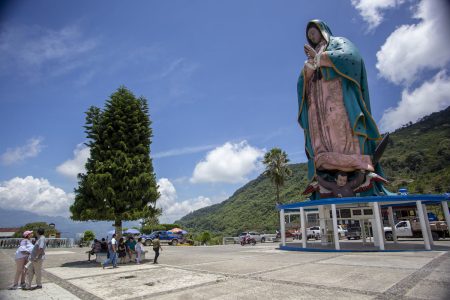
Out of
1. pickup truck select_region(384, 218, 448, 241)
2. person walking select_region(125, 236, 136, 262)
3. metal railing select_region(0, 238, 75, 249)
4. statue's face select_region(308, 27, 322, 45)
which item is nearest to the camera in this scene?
person walking select_region(125, 236, 136, 262)

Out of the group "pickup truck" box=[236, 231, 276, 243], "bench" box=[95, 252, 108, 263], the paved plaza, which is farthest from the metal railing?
the paved plaza

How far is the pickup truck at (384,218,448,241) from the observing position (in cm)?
2856

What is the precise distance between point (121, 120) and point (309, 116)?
1816 centimetres

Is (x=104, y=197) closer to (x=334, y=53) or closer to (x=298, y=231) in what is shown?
(x=334, y=53)

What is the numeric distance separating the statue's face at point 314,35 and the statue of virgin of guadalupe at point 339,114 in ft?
0.37

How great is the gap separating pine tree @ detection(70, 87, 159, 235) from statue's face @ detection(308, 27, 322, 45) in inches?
761

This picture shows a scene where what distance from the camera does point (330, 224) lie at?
26.6m

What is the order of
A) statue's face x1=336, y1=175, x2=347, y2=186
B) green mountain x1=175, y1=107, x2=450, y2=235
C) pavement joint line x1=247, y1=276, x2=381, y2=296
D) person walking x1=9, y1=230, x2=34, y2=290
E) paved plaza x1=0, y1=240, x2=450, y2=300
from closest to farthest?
1. pavement joint line x1=247, y1=276, x2=381, y2=296
2. paved plaza x1=0, y1=240, x2=450, y2=300
3. person walking x1=9, y1=230, x2=34, y2=290
4. statue's face x1=336, y1=175, x2=347, y2=186
5. green mountain x1=175, y1=107, x2=450, y2=235

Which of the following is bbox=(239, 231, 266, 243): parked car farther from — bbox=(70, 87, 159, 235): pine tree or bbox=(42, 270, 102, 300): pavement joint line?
bbox=(42, 270, 102, 300): pavement joint line

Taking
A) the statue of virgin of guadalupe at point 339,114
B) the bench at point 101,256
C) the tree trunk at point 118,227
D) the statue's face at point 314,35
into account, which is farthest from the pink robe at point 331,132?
the bench at point 101,256

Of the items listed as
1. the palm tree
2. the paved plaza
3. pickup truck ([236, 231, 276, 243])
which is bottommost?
the paved plaza

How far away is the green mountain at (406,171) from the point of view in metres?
61.8

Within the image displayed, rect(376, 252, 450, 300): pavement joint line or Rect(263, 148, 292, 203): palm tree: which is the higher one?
Rect(263, 148, 292, 203): palm tree

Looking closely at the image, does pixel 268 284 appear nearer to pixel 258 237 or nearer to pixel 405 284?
pixel 405 284
